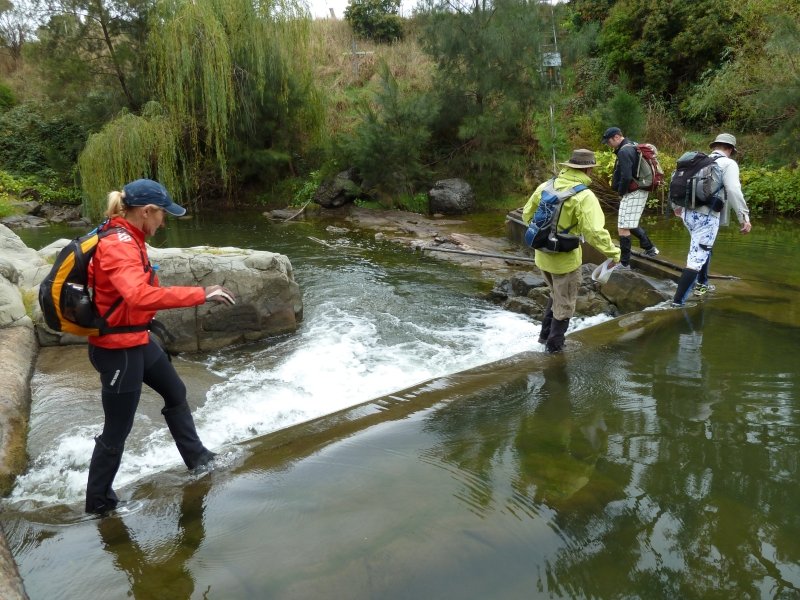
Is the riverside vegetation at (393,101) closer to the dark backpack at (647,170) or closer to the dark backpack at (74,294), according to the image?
the dark backpack at (647,170)

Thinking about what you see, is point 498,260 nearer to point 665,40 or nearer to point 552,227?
point 552,227

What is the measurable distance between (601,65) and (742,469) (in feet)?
74.0

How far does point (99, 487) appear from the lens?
3.37 m

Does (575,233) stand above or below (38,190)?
below

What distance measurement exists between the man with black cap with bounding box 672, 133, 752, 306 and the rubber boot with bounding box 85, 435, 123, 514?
5838 millimetres

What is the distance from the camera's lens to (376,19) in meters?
29.5

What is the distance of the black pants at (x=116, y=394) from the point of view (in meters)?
3.28

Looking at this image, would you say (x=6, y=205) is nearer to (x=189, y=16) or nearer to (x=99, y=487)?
(x=189, y=16)

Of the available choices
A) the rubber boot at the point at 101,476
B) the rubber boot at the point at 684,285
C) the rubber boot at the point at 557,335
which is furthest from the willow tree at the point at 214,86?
the rubber boot at the point at 101,476

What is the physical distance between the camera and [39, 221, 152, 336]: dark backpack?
3.13m

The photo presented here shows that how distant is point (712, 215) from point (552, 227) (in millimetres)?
2263

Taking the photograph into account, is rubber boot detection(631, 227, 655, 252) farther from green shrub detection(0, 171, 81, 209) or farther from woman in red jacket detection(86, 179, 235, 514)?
green shrub detection(0, 171, 81, 209)

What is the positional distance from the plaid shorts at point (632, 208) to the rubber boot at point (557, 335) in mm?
2702

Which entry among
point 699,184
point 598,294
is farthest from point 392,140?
point 699,184
